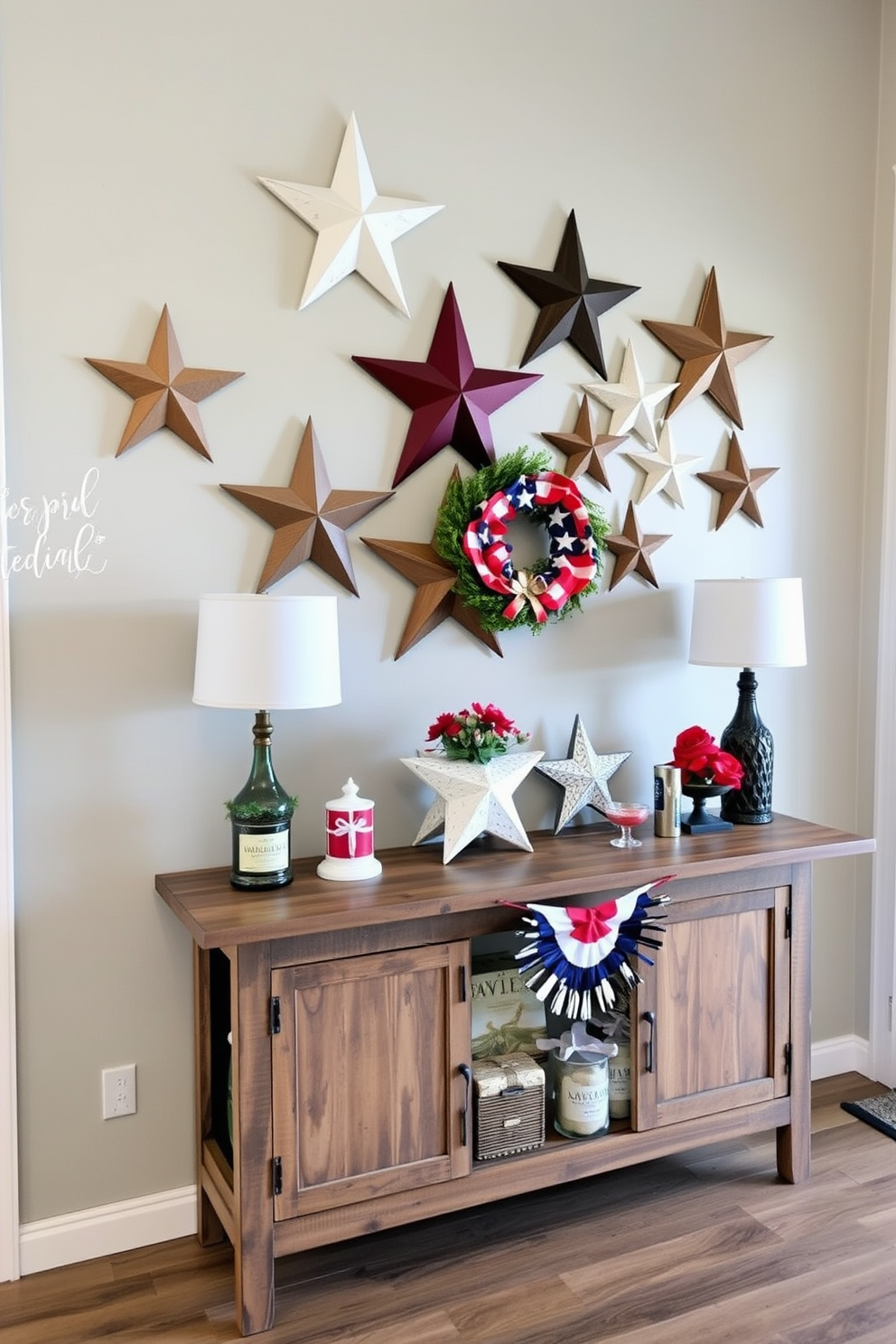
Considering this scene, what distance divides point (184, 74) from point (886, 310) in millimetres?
1907

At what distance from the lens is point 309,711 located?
2.31 m

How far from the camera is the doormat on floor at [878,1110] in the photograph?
2674mm

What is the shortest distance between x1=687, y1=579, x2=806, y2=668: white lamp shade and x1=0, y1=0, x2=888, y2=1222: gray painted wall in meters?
0.22

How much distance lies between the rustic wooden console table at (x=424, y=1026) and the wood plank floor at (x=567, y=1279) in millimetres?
123

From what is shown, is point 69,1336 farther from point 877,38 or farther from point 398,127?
point 877,38

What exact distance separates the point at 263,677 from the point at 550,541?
0.87 m

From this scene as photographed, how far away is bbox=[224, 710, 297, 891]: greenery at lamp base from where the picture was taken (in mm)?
2018

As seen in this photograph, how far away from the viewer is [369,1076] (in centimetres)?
199

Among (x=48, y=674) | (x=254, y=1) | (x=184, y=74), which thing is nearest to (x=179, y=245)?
(x=184, y=74)

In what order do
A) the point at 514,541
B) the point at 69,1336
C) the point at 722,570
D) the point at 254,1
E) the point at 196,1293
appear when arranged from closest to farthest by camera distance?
the point at 69,1336, the point at 196,1293, the point at 254,1, the point at 514,541, the point at 722,570

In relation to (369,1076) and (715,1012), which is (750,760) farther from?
(369,1076)

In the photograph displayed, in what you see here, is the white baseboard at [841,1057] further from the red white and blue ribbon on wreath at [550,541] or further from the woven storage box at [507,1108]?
the red white and blue ribbon on wreath at [550,541]

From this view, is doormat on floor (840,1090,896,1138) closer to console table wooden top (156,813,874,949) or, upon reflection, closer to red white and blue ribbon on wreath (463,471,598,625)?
console table wooden top (156,813,874,949)

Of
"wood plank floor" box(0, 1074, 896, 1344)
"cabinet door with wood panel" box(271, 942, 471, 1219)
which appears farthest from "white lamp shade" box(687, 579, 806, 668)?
"wood plank floor" box(0, 1074, 896, 1344)
